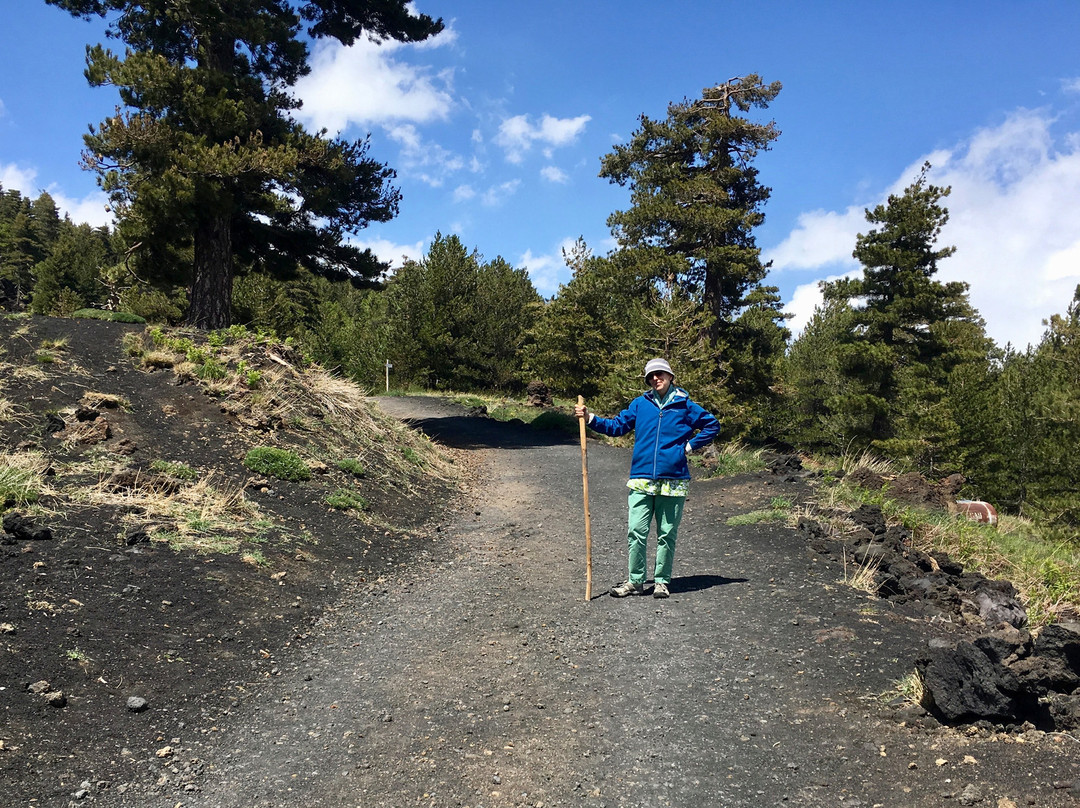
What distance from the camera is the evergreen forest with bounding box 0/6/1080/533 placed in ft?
42.0

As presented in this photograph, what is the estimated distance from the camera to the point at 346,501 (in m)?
8.56

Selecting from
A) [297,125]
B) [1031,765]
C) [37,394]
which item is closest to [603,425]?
[1031,765]

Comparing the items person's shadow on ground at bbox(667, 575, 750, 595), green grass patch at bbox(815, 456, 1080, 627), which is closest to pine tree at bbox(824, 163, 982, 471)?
green grass patch at bbox(815, 456, 1080, 627)

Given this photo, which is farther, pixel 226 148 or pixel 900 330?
pixel 900 330

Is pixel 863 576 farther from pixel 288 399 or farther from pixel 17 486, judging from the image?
pixel 288 399

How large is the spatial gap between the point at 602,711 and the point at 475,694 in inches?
31.1

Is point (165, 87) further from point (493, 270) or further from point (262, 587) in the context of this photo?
point (493, 270)

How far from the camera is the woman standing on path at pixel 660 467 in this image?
6.03m

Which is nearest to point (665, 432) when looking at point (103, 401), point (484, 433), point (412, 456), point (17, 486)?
point (17, 486)

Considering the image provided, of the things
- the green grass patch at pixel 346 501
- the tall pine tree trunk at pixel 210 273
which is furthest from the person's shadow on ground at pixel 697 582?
the tall pine tree trunk at pixel 210 273

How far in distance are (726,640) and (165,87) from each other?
13.2 m

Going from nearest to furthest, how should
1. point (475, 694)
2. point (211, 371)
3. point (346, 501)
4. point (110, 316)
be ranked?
1. point (475, 694)
2. point (346, 501)
3. point (211, 371)
4. point (110, 316)

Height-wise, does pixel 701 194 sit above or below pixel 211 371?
above

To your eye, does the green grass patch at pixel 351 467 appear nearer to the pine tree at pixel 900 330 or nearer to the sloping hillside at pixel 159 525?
the sloping hillside at pixel 159 525
